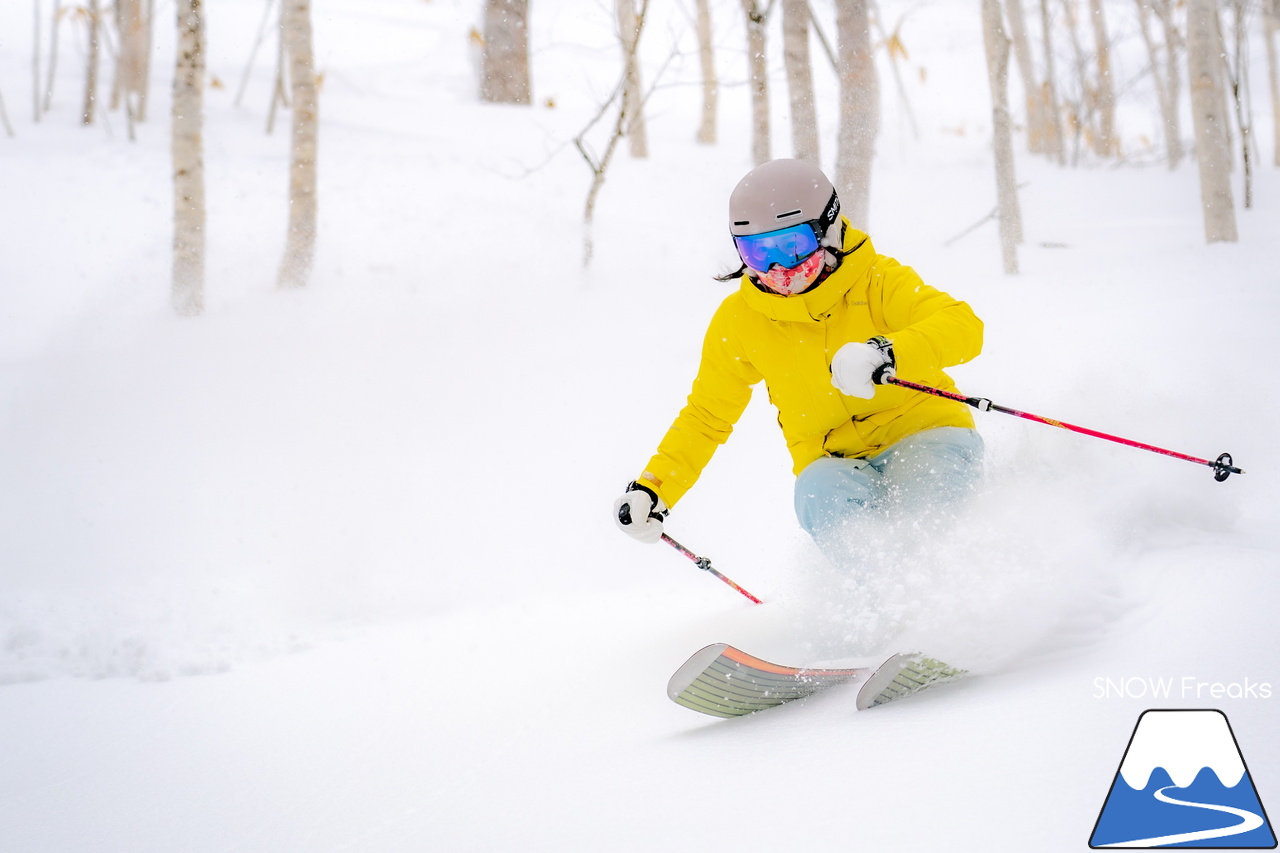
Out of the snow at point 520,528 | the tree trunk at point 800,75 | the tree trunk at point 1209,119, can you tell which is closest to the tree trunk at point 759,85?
the snow at point 520,528

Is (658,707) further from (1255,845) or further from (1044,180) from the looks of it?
(1044,180)

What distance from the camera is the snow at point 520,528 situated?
60.6 inches

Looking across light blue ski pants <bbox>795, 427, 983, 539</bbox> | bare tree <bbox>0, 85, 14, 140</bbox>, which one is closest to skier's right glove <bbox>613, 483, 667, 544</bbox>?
light blue ski pants <bbox>795, 427, 983, 539</bbox>

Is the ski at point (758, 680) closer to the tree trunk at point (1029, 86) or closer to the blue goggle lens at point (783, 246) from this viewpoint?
the blue goggle lens at point (783, 246)

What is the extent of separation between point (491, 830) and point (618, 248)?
22.3 ft

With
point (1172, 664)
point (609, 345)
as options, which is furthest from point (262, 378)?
point (1172, 664)

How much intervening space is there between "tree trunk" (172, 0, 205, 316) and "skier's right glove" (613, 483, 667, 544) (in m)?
4.99

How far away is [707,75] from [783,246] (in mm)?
13219

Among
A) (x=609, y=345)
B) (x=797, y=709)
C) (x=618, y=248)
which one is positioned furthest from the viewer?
(x=618, y=248)

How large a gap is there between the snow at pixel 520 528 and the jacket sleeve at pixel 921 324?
1.30 ft

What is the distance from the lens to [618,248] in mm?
7863

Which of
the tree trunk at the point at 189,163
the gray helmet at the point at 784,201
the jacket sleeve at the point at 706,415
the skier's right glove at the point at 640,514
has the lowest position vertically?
the skier's right glove at the point at 640,514

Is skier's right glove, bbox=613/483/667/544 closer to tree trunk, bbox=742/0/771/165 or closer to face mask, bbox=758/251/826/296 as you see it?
face mask, bbox=758/251/826/296

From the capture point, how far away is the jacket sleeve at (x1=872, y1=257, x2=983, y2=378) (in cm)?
206
